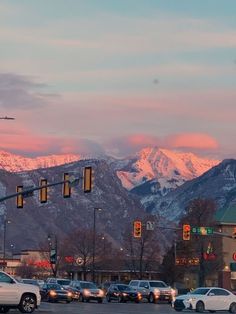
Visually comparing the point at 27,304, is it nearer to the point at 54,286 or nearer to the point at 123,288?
the point at 54,286

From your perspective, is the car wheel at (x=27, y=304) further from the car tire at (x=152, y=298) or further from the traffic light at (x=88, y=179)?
the car tire at (x=152, y=298)

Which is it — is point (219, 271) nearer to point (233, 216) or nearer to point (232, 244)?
point (232, 244)

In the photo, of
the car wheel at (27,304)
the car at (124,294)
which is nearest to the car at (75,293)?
the car at (124,294)

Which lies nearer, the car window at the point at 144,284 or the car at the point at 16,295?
the car at the point at 16,295

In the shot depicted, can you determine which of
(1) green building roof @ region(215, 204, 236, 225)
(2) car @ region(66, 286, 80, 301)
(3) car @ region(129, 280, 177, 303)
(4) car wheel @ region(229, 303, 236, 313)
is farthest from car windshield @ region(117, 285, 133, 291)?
(1) green building roof @ region(215, 204, 236, 225)

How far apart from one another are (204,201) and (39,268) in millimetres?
77646

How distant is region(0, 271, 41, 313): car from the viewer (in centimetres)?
4378

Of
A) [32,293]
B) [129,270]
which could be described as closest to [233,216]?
[129,270]

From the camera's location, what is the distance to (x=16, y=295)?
44250mm

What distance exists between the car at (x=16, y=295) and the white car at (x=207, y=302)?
14825 millimetres

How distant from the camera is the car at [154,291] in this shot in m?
77.8

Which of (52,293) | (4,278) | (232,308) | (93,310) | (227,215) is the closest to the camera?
(4,278)

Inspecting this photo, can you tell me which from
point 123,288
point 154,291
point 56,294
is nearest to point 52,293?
point 56,294

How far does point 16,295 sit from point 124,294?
34826 millimetres
